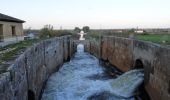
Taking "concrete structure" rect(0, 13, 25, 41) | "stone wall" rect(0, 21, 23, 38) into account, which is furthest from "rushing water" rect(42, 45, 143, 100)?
"stone wall" rect(0, 21, 23, 38)

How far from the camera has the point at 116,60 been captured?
70.7ft

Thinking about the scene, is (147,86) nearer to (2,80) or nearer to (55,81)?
(55,81)

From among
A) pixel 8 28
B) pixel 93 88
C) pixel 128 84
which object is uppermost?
pixel 8 28

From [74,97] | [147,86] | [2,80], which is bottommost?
[74,97]

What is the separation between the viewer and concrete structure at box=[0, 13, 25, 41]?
1681cm

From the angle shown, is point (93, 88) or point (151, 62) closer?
point (151, 62)

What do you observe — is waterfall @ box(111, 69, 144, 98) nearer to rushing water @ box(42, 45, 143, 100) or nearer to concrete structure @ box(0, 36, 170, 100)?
rushing water @ box(42, 45, 143, 100)

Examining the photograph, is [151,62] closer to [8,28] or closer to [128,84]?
[128,84]

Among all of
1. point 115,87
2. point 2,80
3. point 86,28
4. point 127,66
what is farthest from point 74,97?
point 86,28

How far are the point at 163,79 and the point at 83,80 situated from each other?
7.97m

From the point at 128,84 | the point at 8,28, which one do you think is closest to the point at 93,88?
the point at 128,84

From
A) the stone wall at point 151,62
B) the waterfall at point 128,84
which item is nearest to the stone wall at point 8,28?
the waterfall at point 128,84

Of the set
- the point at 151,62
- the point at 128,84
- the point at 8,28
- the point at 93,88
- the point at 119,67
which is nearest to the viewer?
the point at 151,62

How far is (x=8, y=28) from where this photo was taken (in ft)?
59.4
